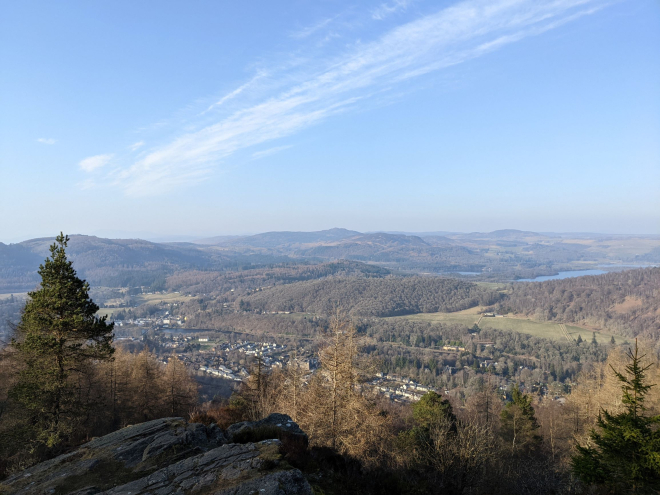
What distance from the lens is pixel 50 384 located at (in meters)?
13.1

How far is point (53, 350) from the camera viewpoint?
13203 millimetres

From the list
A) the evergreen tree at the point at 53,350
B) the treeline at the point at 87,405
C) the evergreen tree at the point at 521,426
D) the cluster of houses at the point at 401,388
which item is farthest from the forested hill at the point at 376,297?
the evergreen tree at the point at 53,350

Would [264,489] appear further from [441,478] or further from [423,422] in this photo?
[423,422]

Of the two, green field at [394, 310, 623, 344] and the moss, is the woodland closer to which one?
the moss

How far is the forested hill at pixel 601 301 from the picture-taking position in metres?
80.1

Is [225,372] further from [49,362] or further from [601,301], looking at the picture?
[601,301]

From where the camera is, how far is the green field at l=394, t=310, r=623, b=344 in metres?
72.6

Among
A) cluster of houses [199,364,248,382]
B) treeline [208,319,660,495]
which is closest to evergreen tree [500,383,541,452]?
treeline [208,319,660,495]

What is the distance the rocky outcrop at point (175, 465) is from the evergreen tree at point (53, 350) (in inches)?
149

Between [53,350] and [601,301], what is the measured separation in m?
120

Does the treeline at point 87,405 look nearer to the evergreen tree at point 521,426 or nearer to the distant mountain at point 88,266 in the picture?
the evergreen tree at point 521,426

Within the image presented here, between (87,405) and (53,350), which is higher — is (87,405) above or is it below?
below

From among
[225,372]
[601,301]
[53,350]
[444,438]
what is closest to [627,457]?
[444,438]

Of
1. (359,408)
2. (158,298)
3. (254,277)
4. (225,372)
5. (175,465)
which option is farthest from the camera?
(254,277)
